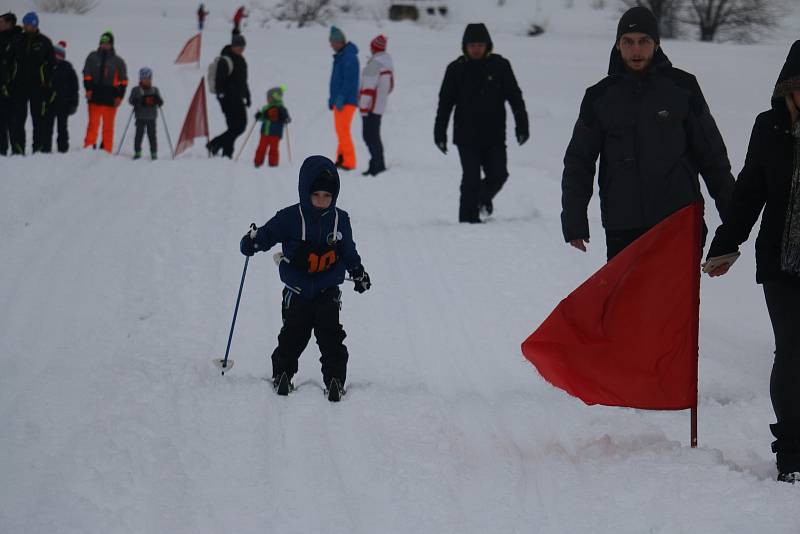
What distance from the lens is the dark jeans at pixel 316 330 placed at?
6109mm

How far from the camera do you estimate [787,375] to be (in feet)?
15.2

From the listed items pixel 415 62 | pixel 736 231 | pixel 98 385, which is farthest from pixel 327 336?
pixel 415 62

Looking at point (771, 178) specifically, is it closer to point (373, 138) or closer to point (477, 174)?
point (477, 174)

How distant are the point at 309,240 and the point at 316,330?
1.75 feet

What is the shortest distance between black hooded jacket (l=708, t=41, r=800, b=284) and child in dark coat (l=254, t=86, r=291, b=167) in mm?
11095

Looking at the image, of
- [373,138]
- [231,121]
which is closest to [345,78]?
[373,138]

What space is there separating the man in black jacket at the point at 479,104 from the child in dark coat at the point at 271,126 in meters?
5.39

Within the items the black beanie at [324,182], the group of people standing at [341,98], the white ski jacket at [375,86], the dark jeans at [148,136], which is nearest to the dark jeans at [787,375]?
the black beanie at [324,182]

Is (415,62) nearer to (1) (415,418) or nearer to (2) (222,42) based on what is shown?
(2) (222,42)

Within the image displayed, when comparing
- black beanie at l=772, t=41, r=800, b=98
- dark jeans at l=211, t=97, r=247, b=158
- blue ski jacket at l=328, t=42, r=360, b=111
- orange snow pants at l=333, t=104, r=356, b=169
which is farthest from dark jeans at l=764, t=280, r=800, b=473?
dark jeans at l=211, t=97, r=247, b=158

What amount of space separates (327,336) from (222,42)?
2761 centimetres

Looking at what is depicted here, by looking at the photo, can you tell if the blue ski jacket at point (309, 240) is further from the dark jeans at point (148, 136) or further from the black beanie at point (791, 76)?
the dark jeans at point (148, 136)

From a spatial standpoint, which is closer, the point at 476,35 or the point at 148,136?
the point at 476,35

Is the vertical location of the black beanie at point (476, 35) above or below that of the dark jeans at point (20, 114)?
above
